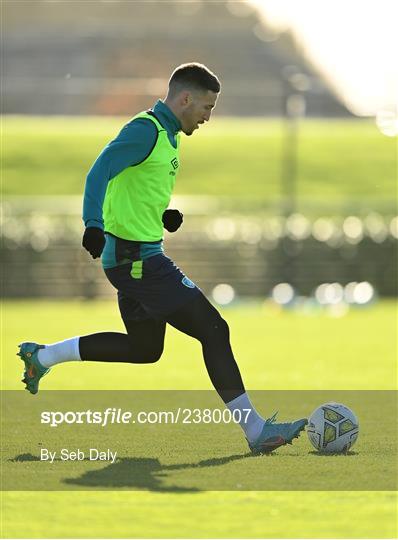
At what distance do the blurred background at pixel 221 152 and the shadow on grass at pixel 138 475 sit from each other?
13.4 metres

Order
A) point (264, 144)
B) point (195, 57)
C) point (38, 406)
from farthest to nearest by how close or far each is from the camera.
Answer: point (195, 57)
point (264, 144)
point (38, 406)

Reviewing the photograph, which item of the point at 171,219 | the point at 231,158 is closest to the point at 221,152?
the point at 231,158

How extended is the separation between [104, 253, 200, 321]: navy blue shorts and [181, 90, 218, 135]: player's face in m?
0.72

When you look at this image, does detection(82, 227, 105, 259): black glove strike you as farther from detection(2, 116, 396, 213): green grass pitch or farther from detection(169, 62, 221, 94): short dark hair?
detection(2, 116, 396, 213): green grass pitch

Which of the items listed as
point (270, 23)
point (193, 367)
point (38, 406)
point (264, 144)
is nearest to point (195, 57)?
point (270, 23)

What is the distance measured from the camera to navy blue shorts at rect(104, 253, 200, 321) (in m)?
7.71

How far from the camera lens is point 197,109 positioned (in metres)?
7.80

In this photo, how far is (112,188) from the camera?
7805mm

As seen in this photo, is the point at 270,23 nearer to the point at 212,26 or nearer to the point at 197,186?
the point at 212,26

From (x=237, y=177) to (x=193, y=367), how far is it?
24.8 meters

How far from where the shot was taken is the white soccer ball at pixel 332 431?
7.71m

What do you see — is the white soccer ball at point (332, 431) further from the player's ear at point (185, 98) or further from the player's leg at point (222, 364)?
the player's ear at point (185, 98)

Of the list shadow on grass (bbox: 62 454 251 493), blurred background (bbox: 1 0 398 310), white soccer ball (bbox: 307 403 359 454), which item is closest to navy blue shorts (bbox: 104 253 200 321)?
shadow on grass (bbox: 62 454 251 493)

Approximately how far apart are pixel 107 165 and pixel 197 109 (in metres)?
0.66
